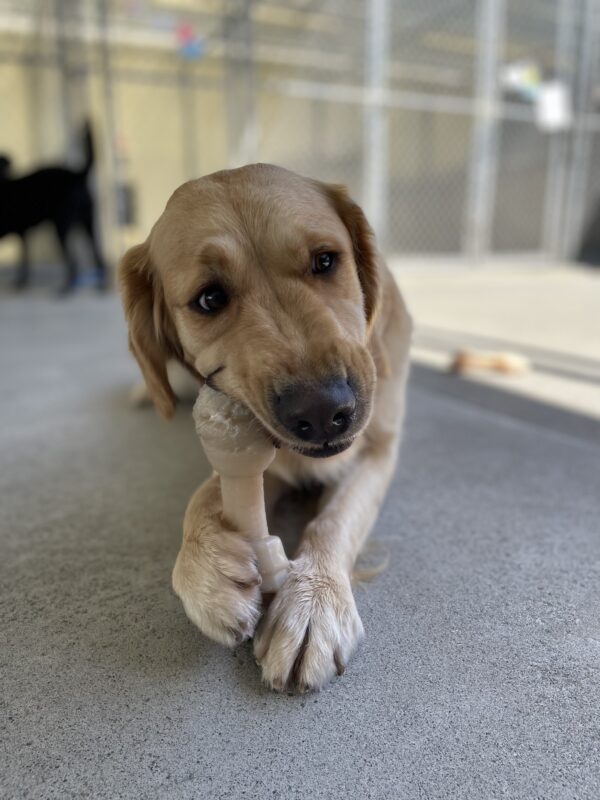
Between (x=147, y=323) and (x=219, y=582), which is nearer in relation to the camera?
(x=219, y=582)

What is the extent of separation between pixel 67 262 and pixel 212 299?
530 centimetres

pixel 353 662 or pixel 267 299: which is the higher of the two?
pixel 267 299

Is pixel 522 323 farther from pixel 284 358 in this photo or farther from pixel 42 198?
pixel 42 198

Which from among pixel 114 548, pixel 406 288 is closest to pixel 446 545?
pixel 114 548

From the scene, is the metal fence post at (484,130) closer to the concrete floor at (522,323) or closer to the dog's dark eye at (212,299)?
the concrete floor at (522,323)

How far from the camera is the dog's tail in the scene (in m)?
5.48

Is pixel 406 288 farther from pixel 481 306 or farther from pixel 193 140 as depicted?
pixel 193 140

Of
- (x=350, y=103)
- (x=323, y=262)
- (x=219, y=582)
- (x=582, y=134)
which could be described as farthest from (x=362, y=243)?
(x=582, y=134)

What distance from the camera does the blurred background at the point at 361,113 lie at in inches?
263

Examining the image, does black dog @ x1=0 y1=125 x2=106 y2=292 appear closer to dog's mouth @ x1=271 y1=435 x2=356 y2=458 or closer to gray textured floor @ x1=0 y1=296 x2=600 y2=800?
gray textured floor @ x1=0 y1=296 x2=600 y2=800

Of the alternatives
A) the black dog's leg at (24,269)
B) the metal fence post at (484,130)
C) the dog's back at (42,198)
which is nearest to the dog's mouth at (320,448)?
the dog's back at (42,198)

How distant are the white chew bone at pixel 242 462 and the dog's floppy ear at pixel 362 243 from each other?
0.51m

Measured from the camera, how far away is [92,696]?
0.94 metres

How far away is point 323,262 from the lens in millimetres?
1286
